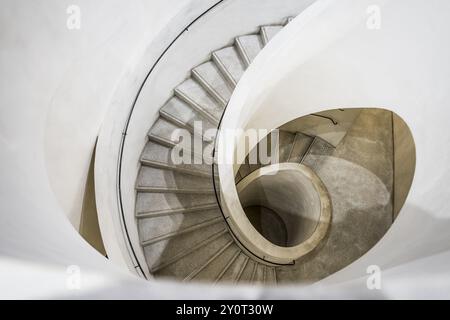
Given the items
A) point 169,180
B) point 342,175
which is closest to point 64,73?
point 169,180

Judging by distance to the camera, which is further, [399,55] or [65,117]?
[399,55]

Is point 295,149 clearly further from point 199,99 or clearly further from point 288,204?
point 199,99

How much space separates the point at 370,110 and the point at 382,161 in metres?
1.04

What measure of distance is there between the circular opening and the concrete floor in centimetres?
48

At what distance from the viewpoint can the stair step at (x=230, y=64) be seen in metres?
5.33

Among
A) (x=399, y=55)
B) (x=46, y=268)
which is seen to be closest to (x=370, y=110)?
(x=399, y=55)

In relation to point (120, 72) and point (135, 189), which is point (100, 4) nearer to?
point (120, 72)

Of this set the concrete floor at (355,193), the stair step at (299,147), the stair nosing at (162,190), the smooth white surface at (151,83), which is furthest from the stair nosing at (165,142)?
the concrete floor at (355,193)

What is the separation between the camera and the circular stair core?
5977mm

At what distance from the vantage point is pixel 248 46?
5.53 metres

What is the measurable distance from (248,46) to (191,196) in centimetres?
262

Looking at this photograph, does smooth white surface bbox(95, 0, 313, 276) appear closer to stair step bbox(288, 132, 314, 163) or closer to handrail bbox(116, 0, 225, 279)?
handrail bbox(116, 0, 225, 279)

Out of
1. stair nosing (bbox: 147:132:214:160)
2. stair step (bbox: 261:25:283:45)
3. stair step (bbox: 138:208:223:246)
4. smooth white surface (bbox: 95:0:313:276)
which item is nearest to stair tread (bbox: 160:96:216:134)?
smooth white surface (bbox: 95:0:313:276)

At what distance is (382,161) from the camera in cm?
648
